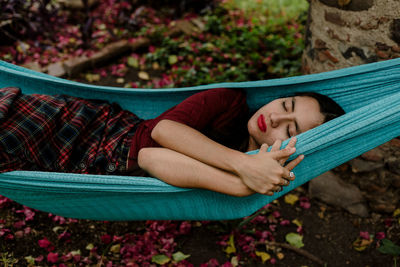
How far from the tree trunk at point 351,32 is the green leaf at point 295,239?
103 centimetres

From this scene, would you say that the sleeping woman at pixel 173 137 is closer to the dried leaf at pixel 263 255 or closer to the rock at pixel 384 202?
the dried leaf at pixel 263 255

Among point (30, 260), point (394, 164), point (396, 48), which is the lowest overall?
point (30, 260)

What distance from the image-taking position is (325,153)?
1.43 meters

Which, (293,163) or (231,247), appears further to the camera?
(231,247)

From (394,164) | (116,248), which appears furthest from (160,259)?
(394,164)

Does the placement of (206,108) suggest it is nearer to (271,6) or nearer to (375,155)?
(375,155)

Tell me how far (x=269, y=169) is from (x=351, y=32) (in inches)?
42.0

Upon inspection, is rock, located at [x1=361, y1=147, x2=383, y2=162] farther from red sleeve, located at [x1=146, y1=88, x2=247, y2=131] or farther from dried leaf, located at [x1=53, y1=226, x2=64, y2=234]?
dried leaf, located at [x1=53, y1=226, x2=64, y2=234]

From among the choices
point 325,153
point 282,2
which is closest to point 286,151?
point 325,153

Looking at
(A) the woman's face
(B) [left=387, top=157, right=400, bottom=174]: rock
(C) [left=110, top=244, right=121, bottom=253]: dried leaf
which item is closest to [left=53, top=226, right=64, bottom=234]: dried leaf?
(C) [left=110, top=244, right=121, bottom=253]: dried leaf

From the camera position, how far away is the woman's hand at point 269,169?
1.31 m

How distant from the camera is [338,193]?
7.39 ft

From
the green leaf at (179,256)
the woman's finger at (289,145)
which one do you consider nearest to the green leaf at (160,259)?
the green leaf at (179,256)

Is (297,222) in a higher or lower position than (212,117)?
lower
